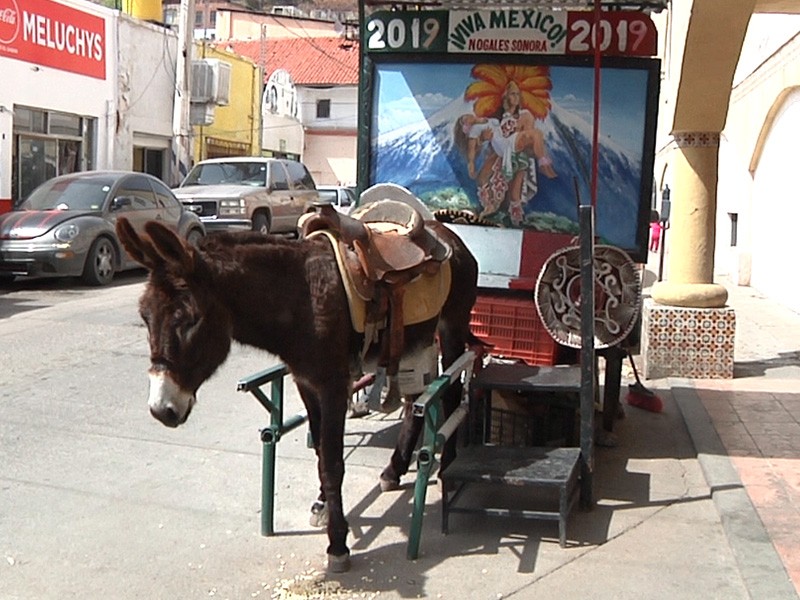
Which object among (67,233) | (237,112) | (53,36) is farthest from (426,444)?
(237,112)

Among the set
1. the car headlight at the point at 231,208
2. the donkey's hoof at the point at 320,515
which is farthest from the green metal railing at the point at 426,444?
the car headlight at the point at 231,208

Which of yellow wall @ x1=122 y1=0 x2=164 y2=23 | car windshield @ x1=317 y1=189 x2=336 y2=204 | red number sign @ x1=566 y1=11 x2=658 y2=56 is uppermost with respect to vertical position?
yellow wall @ x1=122 y1=0 x2=164 y2=23

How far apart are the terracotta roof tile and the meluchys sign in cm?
4136

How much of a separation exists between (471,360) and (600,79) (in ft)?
8.84

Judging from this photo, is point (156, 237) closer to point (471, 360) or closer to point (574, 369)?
point (471, 360)

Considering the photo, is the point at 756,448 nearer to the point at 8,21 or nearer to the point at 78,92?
the point at 8,21

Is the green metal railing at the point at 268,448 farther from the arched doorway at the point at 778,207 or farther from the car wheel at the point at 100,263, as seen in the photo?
the car wheel at the point at 100,263

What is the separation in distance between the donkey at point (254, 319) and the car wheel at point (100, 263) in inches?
423

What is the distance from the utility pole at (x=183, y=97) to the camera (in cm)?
2517

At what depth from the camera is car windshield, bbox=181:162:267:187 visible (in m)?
21.2

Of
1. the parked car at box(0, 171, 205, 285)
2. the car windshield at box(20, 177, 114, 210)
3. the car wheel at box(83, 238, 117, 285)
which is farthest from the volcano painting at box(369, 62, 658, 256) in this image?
the car windshield at box(20, 177, 114, 210)

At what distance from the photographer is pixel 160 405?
13.9 feet

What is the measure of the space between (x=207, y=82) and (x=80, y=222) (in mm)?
13651

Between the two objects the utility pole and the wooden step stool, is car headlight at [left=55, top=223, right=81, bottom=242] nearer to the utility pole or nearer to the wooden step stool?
the wooden step stool
